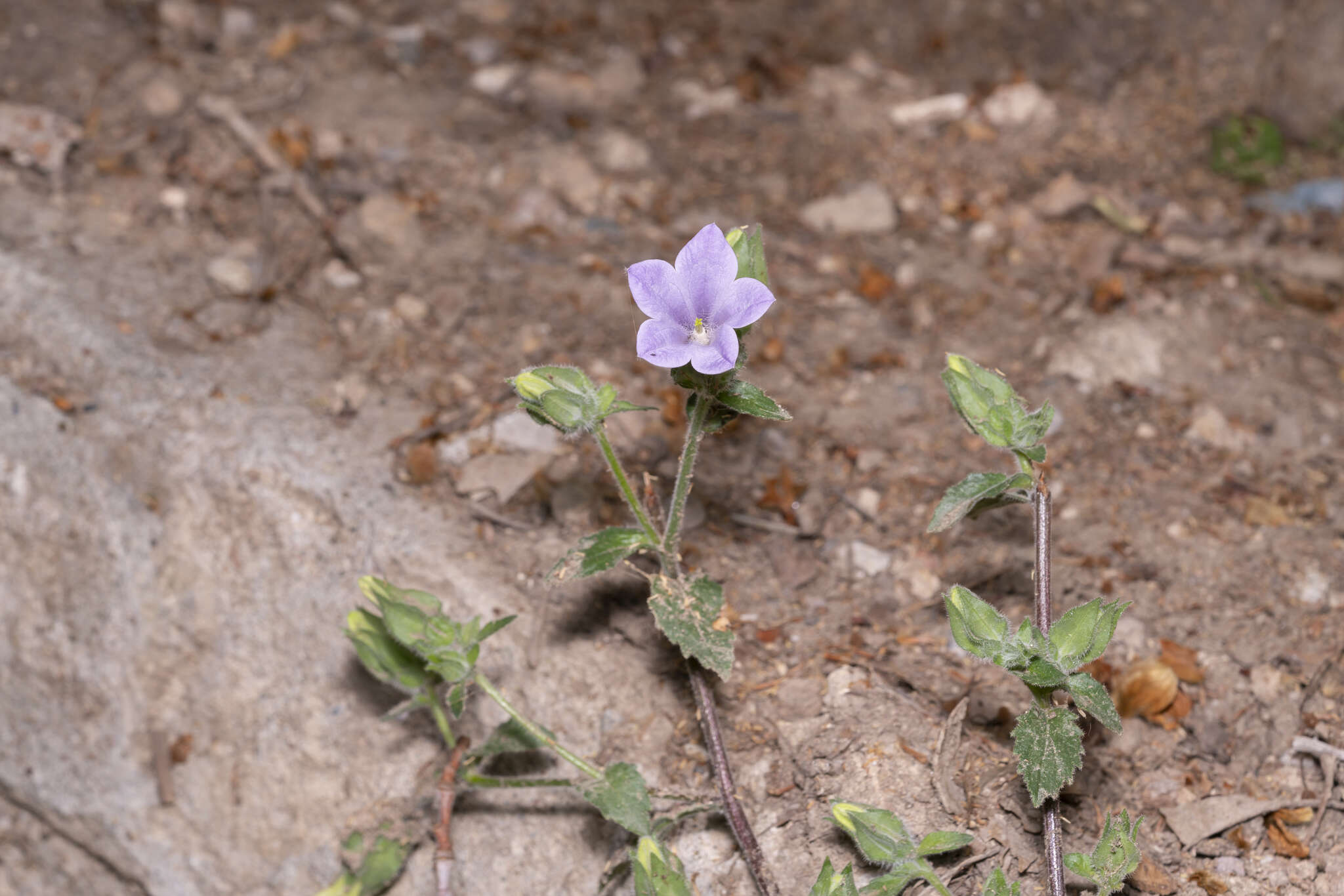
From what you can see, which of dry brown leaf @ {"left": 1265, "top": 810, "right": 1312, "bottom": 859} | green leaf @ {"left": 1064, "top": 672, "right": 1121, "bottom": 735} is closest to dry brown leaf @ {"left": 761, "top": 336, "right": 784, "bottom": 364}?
green leaf @ {"left": 1064, "top": 672, "right": 1121, "bottom": 735}

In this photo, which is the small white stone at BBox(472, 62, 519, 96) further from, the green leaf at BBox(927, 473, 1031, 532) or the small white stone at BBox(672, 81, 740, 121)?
the green leaf at BBox(927, 473, 1031, 532)

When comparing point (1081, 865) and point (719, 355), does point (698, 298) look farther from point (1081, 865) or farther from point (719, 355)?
point (1081, 865)

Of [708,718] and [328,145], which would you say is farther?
[328,145]

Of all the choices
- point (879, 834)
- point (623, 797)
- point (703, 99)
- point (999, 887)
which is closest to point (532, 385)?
point (623, 797)

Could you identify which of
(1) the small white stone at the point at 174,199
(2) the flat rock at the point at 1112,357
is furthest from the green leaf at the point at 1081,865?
(1) the small white stone at the point at 174,199

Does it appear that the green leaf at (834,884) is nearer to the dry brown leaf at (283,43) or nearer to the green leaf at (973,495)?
the green leaf at (973,495)
